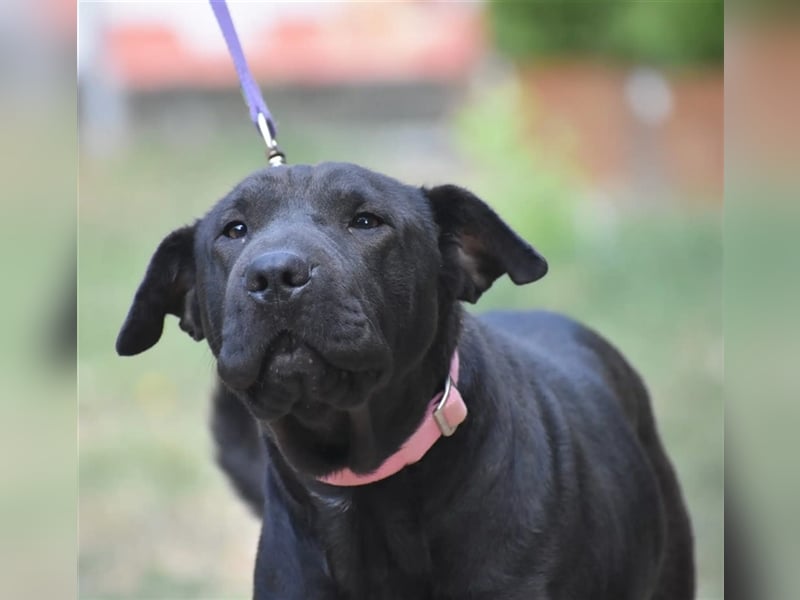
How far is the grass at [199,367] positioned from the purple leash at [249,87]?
244cm

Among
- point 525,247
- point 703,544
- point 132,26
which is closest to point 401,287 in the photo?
point 525,247

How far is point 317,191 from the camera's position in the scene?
2955mm

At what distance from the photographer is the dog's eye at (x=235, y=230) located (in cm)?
299

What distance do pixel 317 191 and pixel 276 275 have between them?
Answer: 0.46m

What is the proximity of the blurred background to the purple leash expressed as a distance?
6.52 ft

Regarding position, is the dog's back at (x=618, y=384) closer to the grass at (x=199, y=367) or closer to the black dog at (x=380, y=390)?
the black dog at (x=380, y=390)

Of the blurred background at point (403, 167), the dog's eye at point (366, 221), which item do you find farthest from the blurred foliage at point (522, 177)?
the dog's eye at point (366, 221)

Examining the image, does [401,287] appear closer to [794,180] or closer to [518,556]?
[518,556]

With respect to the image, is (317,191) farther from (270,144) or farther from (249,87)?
(249,87)

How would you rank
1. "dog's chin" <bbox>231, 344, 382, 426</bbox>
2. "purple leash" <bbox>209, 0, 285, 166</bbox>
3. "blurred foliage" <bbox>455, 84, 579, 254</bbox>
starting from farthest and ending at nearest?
"blurred foliage" <bbox>455, 84, 579, 254</bbox>
"purple leash" <bbox>209, 0, 285, 166</bbox>
"dog's chin" <bbox>231, 344, 382, 426</bbox>

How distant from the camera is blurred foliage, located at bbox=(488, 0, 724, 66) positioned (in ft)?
34.7

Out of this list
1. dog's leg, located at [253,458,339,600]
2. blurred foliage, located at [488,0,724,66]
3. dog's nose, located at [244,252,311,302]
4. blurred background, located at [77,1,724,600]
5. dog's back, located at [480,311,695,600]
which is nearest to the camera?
dog's nose, located at [244,252,311,302]

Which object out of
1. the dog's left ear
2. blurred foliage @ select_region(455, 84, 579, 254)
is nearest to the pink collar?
the dog's left ear

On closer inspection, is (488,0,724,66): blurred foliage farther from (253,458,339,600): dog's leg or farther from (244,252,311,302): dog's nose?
(244,252,311,302): dog's nose
